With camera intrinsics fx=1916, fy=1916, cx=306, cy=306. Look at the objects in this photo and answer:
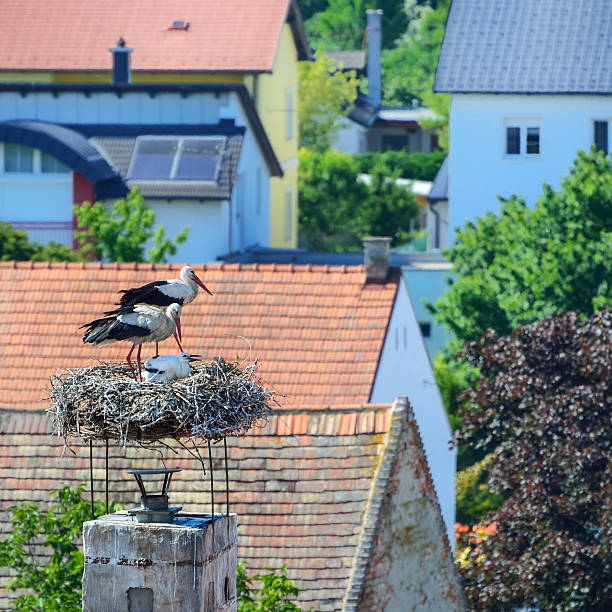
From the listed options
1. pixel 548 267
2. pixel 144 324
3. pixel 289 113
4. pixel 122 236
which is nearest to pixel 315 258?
pixel 289 113

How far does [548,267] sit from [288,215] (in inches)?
902

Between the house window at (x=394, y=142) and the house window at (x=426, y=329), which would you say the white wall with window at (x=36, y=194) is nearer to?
the house window at (x=426, y=329)

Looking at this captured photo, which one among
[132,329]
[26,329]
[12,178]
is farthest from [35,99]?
[132,329]

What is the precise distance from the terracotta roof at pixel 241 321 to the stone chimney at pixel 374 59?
6536cm

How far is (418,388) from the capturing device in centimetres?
2744

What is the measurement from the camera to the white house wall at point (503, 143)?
4678cm

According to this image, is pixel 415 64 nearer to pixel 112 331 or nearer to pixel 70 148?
pixel 70 148

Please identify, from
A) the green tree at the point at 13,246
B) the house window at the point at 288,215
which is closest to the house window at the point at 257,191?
the house window at the point at 288,215

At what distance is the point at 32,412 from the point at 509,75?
93.3 ft

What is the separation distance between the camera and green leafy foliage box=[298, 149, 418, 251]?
62750 mm

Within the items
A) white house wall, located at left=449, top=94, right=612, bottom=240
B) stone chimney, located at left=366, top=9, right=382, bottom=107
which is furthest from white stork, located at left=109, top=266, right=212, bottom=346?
stone chimney, located at left=366, top=9, right=382, bottom=107

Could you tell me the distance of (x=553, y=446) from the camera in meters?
24.5

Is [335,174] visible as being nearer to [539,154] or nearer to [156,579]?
[539,154]

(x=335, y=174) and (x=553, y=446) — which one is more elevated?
(x=335, y=174)
